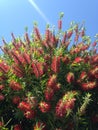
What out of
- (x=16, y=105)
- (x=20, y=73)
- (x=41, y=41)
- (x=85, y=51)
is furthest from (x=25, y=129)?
(x=85, y=51)

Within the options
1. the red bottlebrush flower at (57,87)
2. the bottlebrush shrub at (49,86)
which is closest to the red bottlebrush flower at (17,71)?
the bottlebrush shrub at (49,86)

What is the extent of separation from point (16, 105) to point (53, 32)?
196 cm

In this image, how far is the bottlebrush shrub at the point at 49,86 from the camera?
6164 mm

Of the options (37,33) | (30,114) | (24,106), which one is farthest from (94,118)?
(37,33)

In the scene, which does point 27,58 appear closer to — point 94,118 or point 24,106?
point 24,106

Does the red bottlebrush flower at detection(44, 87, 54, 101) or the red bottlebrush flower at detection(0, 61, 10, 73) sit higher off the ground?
the red bottlebrush flower at detection(0, 61, 10, 73)

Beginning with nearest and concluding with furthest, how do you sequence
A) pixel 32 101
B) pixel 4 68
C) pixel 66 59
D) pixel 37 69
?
pixel 32 101 → pixel 37 69 → pixel 4 68 → pixel 66 59

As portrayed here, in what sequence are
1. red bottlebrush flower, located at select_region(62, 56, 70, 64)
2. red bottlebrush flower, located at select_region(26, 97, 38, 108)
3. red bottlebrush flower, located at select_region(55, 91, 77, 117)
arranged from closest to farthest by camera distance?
red bottlebrush flower, located at select_region(55, 91, 77, 117)
red bottlebrush flower, located at select_region(26, 97, 38, 108)
red bottlebrush flower, located at select_region(62, 56, 70, 64)

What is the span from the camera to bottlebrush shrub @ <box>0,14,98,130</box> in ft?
20.2

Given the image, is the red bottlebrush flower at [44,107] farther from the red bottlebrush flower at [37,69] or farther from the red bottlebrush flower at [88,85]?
the red bottlebrush flower at [88,85]

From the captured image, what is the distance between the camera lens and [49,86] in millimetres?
6445

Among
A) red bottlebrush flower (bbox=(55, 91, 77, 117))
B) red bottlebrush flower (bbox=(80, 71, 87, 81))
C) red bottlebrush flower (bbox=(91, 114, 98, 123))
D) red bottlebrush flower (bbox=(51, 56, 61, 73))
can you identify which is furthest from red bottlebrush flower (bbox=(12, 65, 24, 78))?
red bottlebrush flower (bbox=(91, 114, 98, 123))

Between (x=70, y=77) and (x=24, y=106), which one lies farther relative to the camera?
(x=70, y=77)

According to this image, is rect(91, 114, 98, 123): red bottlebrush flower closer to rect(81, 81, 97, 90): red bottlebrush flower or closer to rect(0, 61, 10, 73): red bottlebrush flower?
rect(81, 81, 97, 90): red bottlebrush flower
